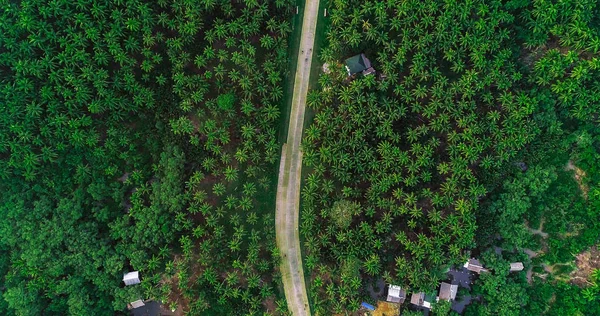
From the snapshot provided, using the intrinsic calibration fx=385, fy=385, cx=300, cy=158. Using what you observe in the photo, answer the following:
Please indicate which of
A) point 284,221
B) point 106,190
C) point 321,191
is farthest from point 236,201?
point 106,190

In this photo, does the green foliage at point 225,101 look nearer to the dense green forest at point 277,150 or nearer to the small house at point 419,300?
the dense green forest at point 277,150

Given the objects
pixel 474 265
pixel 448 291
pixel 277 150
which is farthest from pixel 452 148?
pixel 277 150

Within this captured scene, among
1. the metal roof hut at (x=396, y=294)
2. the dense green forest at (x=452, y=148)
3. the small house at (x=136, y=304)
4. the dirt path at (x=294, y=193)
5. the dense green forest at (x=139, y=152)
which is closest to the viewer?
the dense green forest at (x=139, y=152)

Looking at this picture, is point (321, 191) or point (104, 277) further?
point (321, 191)

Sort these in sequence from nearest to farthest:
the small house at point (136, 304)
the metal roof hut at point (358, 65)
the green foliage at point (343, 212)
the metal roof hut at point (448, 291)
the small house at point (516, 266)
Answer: the green foliage at point (343, 212), the small house at point (136, 304), the metal roof hut at point (358, 65), the small house at point (516, 266), the metal roof hut at point (448, 291)

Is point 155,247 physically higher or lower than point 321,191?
lower

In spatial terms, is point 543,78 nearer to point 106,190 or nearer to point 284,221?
point 284,221

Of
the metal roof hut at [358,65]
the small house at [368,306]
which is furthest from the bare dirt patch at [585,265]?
the metal roof hut at [358,65]
